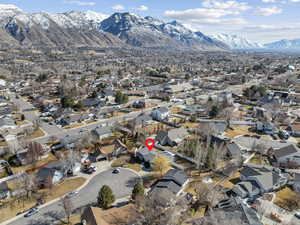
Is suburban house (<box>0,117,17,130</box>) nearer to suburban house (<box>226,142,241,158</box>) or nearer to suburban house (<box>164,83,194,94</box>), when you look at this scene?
suburban house (<box>226,142,241,158</box>)

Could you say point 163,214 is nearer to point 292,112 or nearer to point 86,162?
point 86,162

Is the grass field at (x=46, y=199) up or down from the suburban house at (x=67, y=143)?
down

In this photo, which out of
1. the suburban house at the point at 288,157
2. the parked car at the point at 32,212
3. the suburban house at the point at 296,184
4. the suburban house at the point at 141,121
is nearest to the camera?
the parked car at the point at 32,212

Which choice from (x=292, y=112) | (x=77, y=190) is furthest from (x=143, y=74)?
(x=77, y=190)

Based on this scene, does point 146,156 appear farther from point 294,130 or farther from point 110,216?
point 294,130

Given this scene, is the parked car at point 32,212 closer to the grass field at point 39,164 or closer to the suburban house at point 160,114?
the grass field at point 39,164

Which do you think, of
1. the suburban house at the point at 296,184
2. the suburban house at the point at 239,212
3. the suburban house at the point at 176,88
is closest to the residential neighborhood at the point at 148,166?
the suburban house at the point at 239,212
